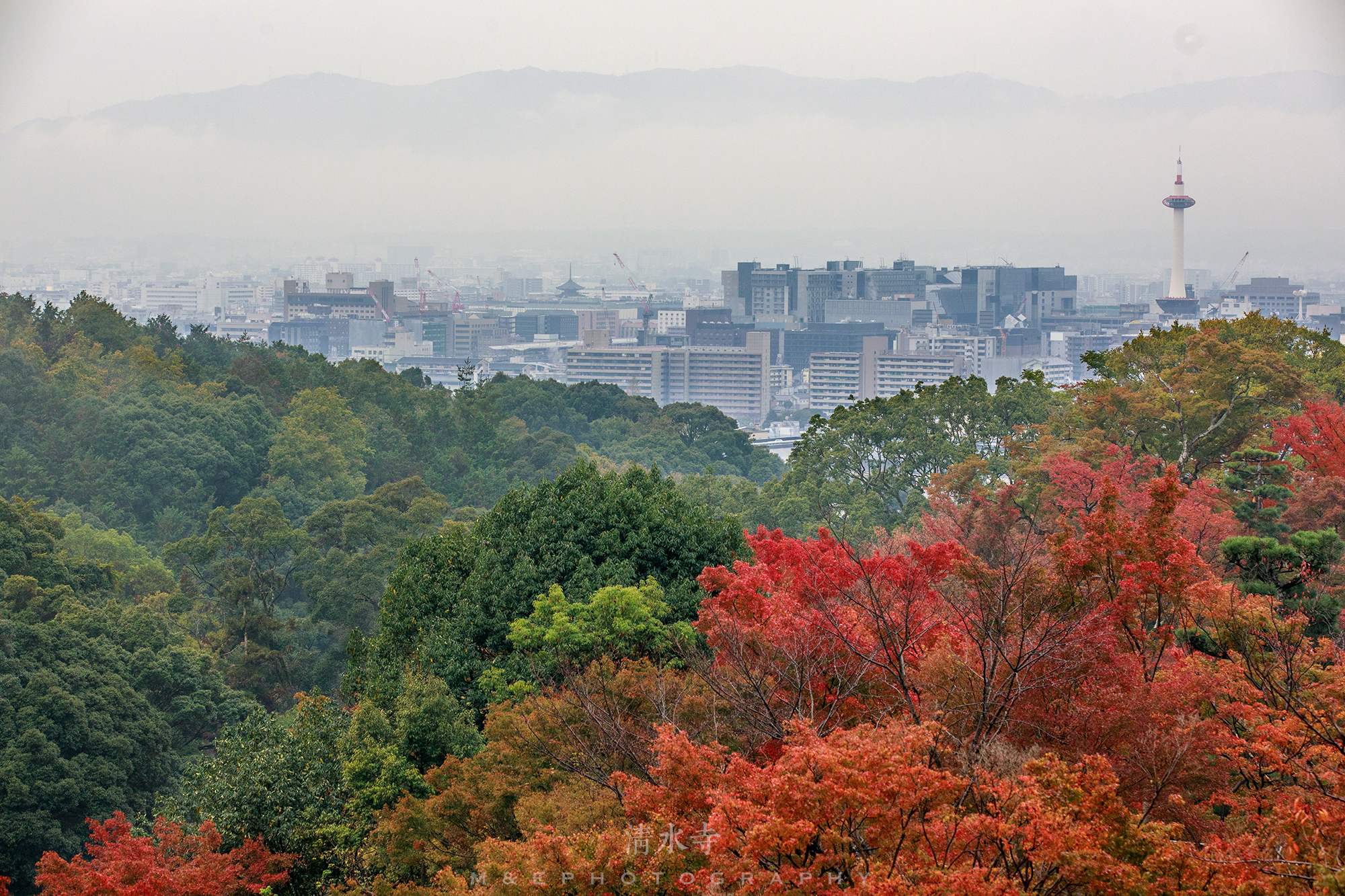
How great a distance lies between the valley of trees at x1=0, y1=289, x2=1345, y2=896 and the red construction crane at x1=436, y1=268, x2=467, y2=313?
13416 centimetres

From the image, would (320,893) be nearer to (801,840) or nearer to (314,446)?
(801,840)

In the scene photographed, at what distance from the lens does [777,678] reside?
8.26m

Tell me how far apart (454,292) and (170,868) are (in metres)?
177

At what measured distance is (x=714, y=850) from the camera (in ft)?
19.2

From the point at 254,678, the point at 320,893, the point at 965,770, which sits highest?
the point at 965,770

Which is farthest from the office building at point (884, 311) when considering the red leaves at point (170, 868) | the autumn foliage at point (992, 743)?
the red leaves at point (170, 868)

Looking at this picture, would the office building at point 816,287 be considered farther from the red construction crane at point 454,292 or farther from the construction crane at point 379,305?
the construction crane at point 379,305

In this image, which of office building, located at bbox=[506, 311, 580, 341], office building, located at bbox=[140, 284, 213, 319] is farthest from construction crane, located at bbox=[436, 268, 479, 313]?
office building, located at bbox=[140, 284, 213, 319]

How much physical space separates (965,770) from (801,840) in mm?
1356

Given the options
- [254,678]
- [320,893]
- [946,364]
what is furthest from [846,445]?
[946,364]

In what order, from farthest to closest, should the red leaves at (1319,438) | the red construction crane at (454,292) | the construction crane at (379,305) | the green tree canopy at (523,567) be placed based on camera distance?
the red construction crane at (454,292) → the construction crane at (379,305) → the red leaves at (1319,438) → the green tree canopy at (523,567)

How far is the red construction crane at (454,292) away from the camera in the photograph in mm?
158500

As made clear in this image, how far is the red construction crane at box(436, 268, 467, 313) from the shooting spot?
15850 cm

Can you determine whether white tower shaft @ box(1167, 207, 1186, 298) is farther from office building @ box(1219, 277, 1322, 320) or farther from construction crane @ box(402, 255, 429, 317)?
construction crane @ box(402, 255, 429, 317)
